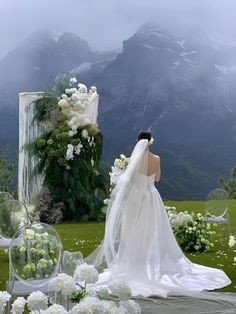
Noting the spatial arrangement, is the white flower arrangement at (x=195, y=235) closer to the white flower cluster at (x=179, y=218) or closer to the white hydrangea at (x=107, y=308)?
the white flower cluster at (x=179, y=218)

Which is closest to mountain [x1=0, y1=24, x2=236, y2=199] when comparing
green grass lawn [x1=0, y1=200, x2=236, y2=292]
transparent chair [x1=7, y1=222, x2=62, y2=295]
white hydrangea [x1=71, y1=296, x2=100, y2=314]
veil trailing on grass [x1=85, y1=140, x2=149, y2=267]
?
green grass lawn [x1=0, y1=200, x2=236, y2=292]

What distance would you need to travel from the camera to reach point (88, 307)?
209 centimetres

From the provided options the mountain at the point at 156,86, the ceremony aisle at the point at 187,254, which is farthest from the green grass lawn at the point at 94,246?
the mountain at the point at 156,86

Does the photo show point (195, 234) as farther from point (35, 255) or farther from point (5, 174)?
point (5, 174)

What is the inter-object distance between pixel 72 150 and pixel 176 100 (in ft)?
106

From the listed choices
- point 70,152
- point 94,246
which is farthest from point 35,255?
point 70,152

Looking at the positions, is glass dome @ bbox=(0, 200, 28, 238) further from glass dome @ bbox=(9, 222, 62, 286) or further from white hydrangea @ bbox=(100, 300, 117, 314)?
white hydrangea @ bbox=(100, 300, 117, 314)

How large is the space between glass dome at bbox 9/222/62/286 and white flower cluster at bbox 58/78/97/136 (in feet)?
25.0

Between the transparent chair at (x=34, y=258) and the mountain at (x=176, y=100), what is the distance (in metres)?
28.8

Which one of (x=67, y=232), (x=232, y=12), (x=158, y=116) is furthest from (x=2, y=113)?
(x=67, y=232)

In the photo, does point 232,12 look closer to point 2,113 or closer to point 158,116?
point 158,116

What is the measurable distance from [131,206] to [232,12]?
138 ft

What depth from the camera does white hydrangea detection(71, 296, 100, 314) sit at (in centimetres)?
208

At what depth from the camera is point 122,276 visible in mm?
5762
